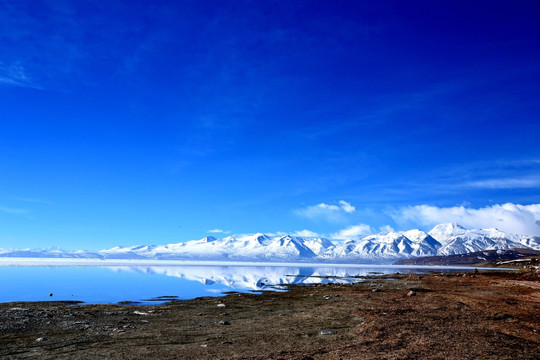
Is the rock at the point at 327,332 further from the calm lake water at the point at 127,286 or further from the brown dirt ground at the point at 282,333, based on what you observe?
the calm lake water at the point at 127,286

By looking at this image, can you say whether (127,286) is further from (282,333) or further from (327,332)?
(327,332)

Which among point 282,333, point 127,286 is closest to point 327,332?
point 282,333

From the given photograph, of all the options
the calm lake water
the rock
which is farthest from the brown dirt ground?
the calm lake water

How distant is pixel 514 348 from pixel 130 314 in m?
25.3

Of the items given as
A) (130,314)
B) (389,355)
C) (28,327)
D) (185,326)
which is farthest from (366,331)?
(28,327)

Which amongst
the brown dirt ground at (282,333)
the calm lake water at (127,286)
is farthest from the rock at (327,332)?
the calm lake water at (127,286)

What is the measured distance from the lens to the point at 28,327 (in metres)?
23.8

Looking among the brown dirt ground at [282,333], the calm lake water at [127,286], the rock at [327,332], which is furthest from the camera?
the calm lake water at [127,286]

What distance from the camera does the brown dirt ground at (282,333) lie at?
15750 mm

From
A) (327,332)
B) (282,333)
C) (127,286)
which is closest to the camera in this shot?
(327,332)

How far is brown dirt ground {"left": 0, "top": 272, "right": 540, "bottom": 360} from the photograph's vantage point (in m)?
15.8

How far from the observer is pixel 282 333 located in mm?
20672

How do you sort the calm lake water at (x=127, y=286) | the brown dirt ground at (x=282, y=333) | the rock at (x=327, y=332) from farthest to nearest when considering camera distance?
1. the calm lake water at (x=127, y=286)
2. the rock at (x=327, y=332)
3. the brown dirt ground at (x=282, y=333)

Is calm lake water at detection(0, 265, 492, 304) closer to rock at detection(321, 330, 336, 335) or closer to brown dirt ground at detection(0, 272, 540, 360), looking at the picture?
brown dirt ground at detection(0, 272, 540, 360)
